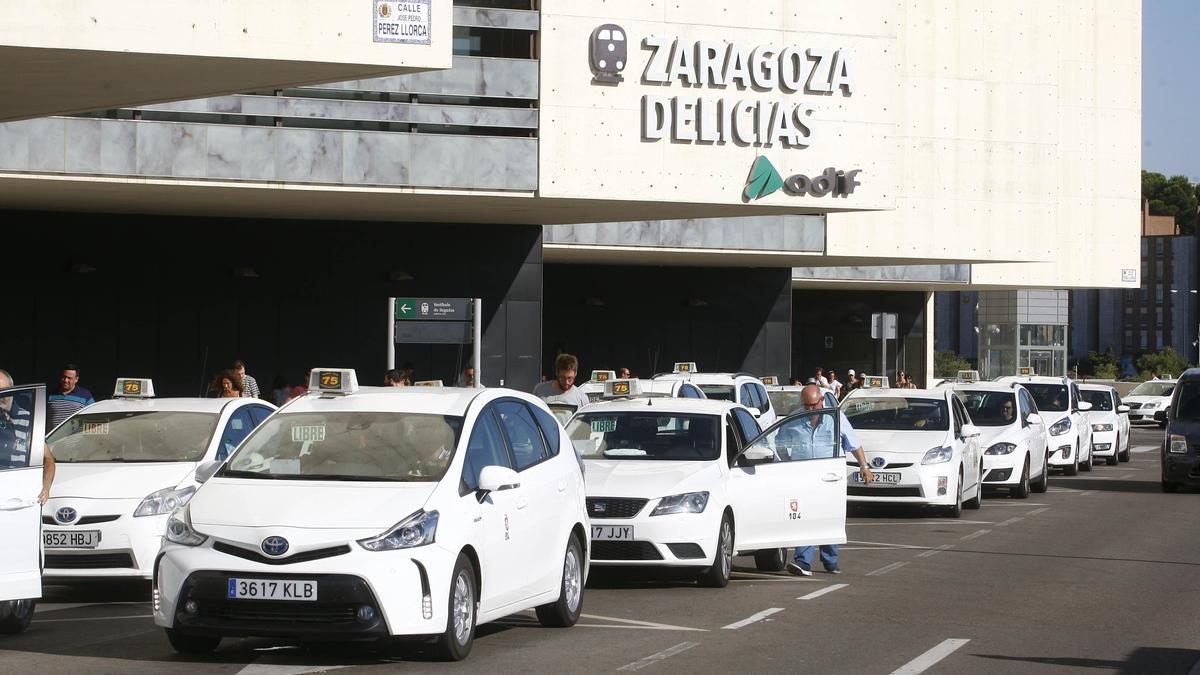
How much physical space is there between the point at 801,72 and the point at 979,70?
18808 mm

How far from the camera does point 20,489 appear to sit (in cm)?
1016

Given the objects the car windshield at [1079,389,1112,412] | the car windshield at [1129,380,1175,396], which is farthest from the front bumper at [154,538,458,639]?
the car windshield at [1129,380,1175,396]

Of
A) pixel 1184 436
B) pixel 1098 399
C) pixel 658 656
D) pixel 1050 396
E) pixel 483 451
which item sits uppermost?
pixel 483 451

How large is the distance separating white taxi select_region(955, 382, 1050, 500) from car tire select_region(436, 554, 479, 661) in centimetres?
1536

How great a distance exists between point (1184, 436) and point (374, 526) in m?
19.5

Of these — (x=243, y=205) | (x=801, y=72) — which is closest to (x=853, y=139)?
(x=801, y=72)

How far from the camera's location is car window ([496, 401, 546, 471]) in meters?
10.8

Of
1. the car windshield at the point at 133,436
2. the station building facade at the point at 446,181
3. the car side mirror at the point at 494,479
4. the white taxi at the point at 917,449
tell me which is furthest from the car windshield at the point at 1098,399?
the car side mirror at the point at 494,479

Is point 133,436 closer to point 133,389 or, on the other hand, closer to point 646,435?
point 133,389

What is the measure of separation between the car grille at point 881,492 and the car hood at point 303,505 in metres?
12.1

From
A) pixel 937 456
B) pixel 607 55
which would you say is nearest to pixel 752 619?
pixel 937 456

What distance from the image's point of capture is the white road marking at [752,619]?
454 inches

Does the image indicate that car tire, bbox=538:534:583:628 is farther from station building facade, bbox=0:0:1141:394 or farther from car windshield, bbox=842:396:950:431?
station building facade, bbox=0:0:1141:394

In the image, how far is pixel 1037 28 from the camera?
48.9 meters
